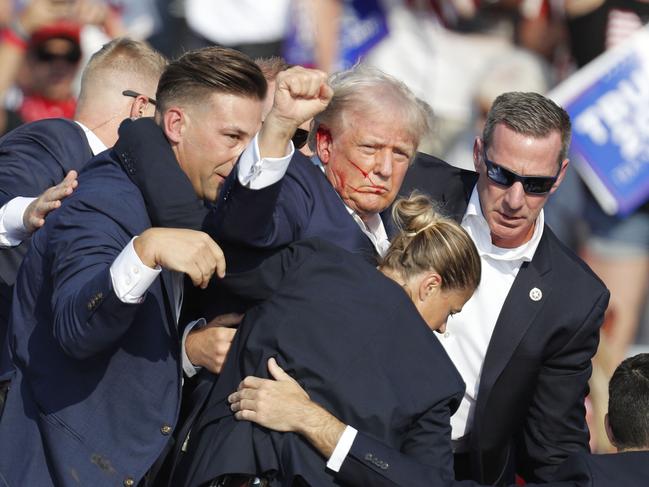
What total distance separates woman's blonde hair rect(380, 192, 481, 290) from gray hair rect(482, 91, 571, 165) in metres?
0.78

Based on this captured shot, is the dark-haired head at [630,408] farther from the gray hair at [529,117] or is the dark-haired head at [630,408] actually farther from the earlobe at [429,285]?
the gray hair at [529,117]

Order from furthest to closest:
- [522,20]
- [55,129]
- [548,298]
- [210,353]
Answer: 1. [522,20]
2. [55,129]
3. [548,298]
4. [210,353]

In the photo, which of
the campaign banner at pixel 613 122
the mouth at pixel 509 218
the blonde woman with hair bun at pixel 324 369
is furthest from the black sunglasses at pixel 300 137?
the campaign banner at pixel 613 122

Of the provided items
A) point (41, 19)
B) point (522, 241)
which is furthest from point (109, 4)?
point (522, 241)

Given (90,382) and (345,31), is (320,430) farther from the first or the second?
(345,31)

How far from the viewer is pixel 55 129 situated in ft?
Answer: 13.1

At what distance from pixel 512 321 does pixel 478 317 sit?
0.41 feet

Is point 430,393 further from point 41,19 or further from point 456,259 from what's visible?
point 41,19

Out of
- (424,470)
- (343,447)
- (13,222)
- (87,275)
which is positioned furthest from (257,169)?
(13,222)

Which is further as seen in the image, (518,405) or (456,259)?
(518,405)

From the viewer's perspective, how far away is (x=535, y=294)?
12.3 feet

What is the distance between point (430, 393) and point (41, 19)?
409cm

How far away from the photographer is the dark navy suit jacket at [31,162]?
12.3 ft

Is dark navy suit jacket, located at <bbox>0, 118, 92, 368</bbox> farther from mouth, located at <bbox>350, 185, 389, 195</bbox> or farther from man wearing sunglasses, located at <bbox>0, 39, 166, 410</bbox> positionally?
mouth, located at <bbox>350, 185, 389, 195</bbox>
